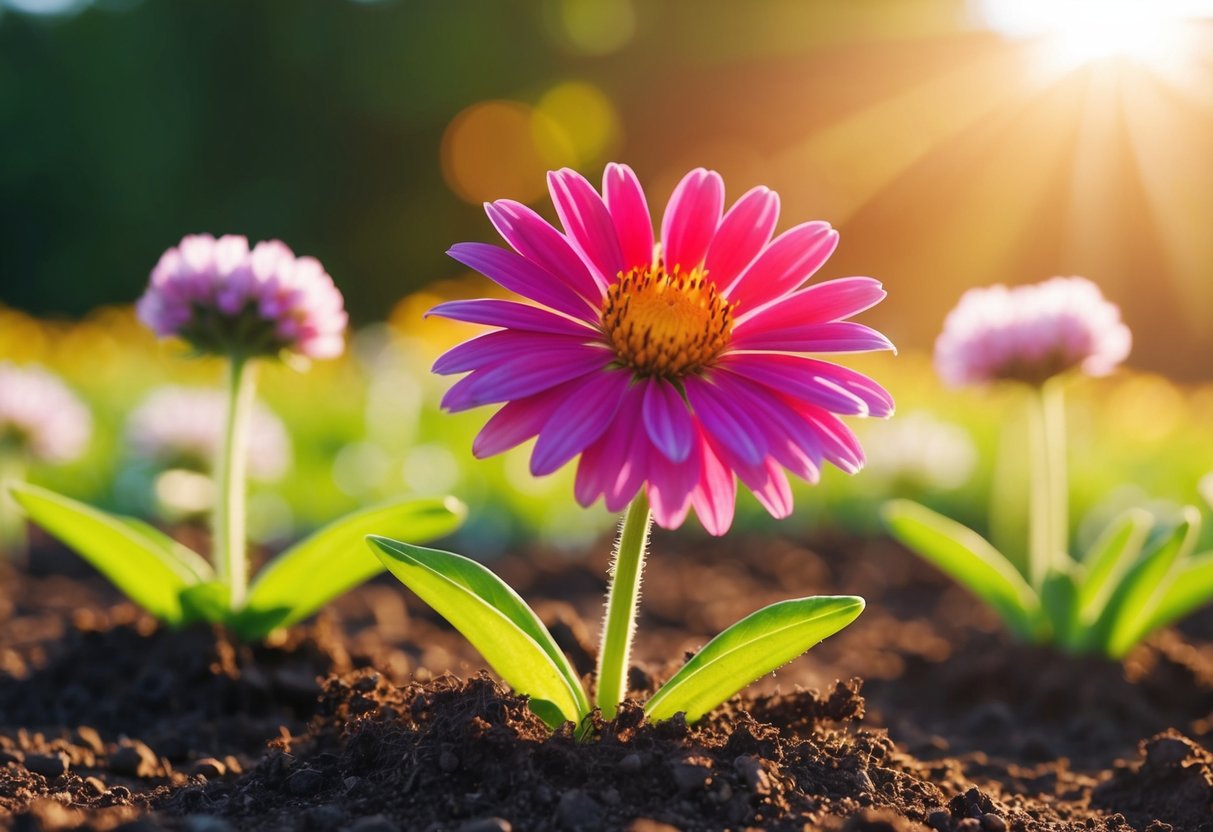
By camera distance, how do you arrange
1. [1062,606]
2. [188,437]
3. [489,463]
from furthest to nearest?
[489,463] < [188,437] < [1062,606]

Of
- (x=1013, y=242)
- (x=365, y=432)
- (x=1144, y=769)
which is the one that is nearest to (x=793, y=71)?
(x=1013, y=242)

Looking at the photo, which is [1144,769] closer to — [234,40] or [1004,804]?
[1004,804]

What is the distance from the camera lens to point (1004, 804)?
7.64 ft

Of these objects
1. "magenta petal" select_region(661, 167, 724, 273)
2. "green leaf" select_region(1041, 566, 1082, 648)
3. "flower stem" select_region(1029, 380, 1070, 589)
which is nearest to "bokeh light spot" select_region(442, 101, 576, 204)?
"flower stem" select_region(1029, 380, 1070, 589)

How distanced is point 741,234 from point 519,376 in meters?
0.49

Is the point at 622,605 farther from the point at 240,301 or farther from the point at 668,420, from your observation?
the point at 240,301

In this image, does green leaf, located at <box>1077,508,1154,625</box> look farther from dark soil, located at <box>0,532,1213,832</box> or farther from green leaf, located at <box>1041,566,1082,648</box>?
dark soil, located at <box>0,532,1213,832</box>

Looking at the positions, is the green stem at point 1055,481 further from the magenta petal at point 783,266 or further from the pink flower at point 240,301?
the pink flower at point 240,301

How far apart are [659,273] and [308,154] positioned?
1858 cm

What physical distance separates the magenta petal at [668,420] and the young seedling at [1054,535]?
163cm

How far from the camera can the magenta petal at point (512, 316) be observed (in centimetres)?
187

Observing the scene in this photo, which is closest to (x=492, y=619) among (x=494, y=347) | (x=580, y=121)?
(x=494, y=347)

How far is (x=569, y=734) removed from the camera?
6.64ft

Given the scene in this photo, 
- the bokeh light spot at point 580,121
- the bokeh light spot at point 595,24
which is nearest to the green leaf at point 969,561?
the bokeh light spot at point 580,121
